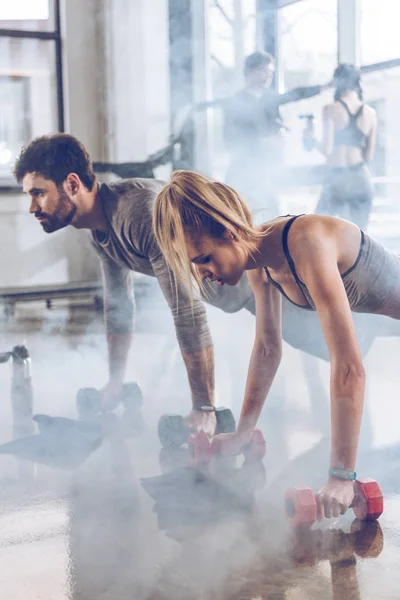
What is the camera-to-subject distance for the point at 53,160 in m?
1.76

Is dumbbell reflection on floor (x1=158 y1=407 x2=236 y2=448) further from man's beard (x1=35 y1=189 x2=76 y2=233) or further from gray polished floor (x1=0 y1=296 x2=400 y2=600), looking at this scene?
man's beard (x1=35 y1=189 x2=76 y2=233)

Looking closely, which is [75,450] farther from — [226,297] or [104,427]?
[226,297]

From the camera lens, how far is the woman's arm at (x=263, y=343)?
143 centimetres

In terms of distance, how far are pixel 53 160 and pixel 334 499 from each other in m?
1.07

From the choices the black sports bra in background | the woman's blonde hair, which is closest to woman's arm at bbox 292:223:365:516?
the woman's blonde hair

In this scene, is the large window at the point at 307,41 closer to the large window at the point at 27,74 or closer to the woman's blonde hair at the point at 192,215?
the large window at the point at 27,74

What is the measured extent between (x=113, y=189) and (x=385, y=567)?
1141mm

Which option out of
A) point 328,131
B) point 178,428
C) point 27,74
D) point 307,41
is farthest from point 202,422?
point 27,74

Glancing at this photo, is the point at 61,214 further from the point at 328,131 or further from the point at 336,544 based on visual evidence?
the point at 328,131

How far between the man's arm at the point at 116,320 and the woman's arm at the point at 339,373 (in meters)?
0.89

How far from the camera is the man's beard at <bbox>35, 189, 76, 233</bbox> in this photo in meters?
1.79

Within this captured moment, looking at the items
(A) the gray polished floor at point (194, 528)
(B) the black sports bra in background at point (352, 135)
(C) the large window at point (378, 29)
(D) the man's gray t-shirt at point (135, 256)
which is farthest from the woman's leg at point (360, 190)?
(D) the man's gray t-shirt at point (135, 256)

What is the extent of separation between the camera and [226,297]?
180cm

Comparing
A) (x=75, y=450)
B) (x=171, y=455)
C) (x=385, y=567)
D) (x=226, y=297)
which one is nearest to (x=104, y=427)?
(x=75, y=450)
